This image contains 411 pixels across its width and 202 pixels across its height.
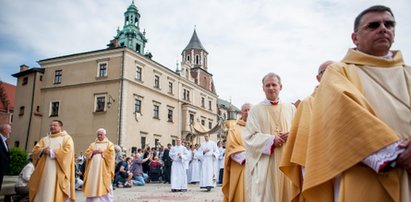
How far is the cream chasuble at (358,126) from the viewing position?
1.79m

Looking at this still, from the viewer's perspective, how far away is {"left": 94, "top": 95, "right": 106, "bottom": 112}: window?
33656 mm

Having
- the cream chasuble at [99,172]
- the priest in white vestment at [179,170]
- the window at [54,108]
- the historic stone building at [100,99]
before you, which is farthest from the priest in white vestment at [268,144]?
the window at [54,108]

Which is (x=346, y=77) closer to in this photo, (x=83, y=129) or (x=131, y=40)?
(x=83, y=129)

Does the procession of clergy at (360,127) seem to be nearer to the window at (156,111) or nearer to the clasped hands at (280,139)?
the clasped hands at (280,139)

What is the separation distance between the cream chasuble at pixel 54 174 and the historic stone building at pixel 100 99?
24977 millimetres

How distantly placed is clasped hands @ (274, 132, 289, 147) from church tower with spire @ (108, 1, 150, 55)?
46.3m

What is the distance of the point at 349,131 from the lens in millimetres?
1865

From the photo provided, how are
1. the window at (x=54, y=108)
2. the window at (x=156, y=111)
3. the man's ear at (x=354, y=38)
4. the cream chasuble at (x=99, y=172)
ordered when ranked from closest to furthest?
the man's ear at (x=354, y=38) < the cream chasuble at (x=99, y=172) < the window at (x=54, y=108) < the window at (x=156, y=111)

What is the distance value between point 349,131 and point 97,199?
25.7ft

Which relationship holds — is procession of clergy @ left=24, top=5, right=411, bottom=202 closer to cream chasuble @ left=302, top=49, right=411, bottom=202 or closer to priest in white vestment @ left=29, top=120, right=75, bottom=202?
cream chasuble @ left=302, top=49, right=411, bottom=202

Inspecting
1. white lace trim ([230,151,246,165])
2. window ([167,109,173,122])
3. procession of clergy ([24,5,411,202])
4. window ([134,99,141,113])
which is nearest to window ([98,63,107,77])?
window ([134,99,141,113])

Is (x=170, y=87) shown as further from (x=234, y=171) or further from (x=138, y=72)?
(x=234, y=171)

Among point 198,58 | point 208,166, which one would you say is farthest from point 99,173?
point 198,58

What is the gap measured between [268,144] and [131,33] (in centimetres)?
4715
